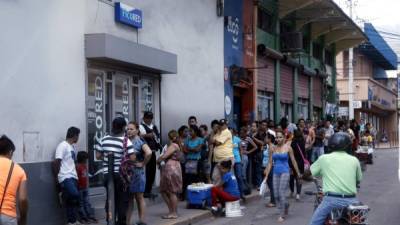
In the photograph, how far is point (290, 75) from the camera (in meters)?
27.7

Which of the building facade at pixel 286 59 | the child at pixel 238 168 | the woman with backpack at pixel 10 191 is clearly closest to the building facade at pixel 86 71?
the child at pixel 238 168

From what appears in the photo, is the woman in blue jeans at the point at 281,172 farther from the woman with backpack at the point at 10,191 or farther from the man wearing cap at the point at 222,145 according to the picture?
the woman with backpack at the point at 10,191

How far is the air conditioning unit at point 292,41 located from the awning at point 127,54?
11.0 m

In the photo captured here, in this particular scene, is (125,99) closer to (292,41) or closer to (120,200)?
(120,200)

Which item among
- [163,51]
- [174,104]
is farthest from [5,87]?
[174,104]

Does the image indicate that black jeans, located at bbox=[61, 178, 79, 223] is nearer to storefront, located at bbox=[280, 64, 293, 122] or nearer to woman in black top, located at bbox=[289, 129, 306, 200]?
woman in black top, located at bbox=[289, 129, 306, 200]

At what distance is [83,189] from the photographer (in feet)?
38.4

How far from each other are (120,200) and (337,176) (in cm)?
412

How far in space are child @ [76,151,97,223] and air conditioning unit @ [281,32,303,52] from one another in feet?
49.5

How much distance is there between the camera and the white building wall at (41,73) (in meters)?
10.4

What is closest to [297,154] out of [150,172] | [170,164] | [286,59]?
[150,172]

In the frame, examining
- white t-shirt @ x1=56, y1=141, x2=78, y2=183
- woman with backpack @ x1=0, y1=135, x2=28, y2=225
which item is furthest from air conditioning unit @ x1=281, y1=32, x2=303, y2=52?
woman with backpack @ x1=0, y1=135, x2=28, y2=225

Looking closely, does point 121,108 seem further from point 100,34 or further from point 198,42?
point 198,42

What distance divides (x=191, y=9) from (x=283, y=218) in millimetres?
6392
